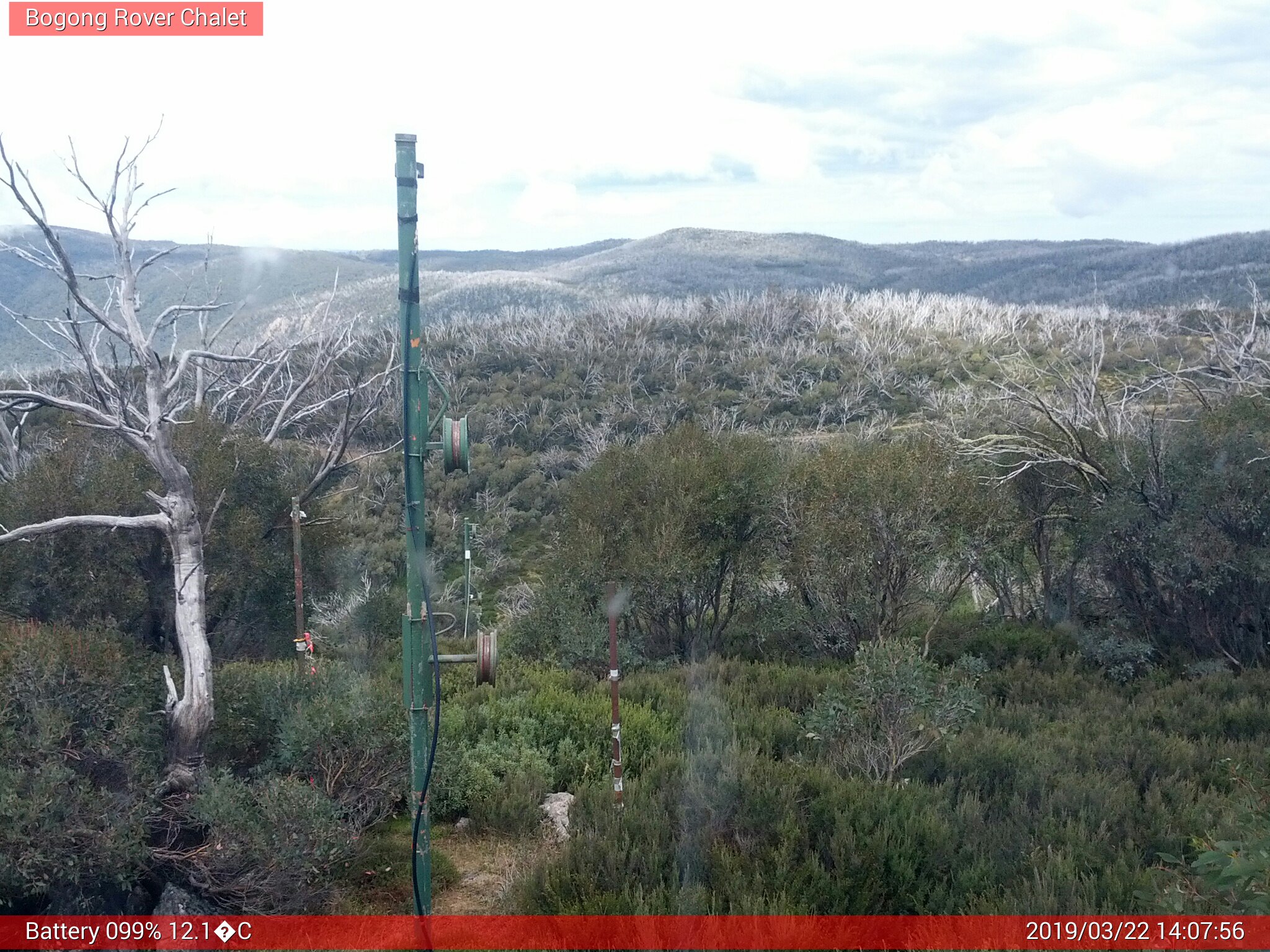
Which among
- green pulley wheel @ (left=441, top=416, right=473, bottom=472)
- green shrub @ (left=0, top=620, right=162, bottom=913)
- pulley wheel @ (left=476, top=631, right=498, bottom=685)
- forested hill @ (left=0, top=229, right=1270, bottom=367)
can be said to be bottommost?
green shrub @ (left=0, top=620, right=162, bottom=913)

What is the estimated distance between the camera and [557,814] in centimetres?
730

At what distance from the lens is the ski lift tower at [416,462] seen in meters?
4.59

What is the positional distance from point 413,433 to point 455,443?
0.84 ft

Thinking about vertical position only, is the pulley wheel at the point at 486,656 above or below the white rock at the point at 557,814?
above

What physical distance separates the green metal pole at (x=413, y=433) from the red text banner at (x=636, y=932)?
721mm

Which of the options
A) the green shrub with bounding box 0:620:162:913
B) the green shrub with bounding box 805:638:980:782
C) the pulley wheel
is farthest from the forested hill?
the pulley wheel

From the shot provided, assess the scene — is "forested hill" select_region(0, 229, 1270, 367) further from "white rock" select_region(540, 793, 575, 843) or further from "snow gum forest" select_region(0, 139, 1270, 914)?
"white rock" select_region(540, 793, 575, 843)

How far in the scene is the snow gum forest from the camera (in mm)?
5551

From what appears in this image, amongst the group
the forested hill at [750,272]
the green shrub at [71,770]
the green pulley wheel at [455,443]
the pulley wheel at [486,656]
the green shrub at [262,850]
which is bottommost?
the green shrub at [262,850]

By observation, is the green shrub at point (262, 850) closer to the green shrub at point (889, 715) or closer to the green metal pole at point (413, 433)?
the green metal pole at point (413, 433)

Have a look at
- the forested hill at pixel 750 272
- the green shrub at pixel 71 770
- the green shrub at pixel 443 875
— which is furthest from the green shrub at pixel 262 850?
the forested hill at pixel 750 272

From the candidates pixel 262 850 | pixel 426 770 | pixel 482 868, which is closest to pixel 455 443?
pixel 426 770

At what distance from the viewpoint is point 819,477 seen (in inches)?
509

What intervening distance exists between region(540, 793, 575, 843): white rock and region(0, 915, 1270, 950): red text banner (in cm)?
129
